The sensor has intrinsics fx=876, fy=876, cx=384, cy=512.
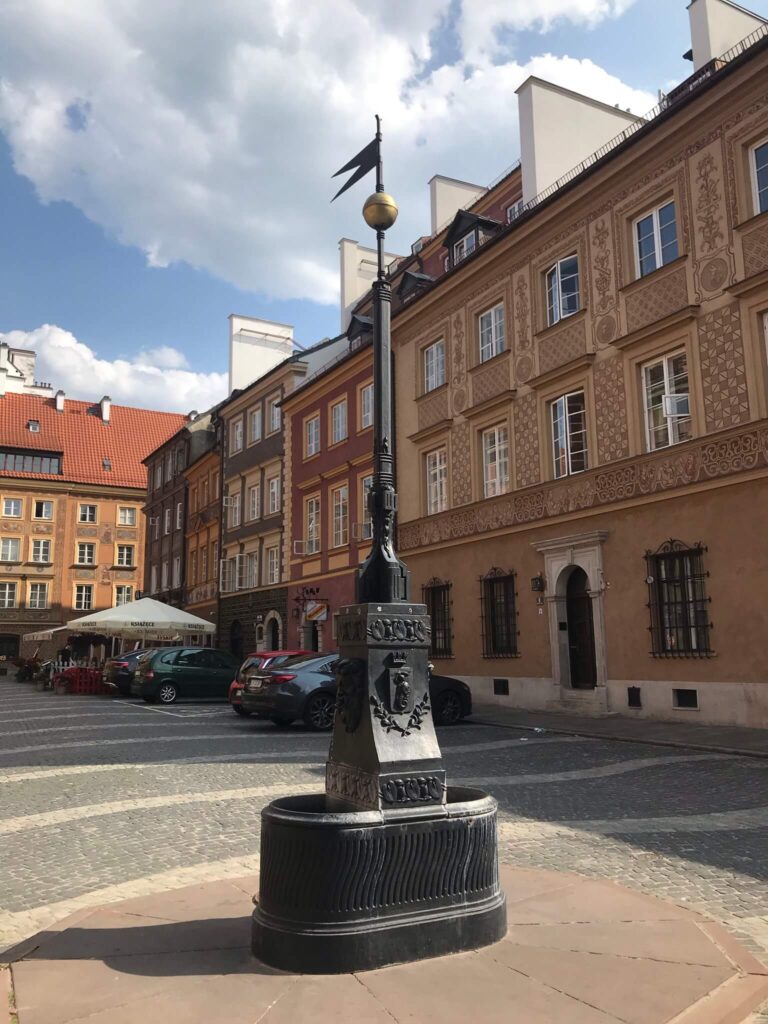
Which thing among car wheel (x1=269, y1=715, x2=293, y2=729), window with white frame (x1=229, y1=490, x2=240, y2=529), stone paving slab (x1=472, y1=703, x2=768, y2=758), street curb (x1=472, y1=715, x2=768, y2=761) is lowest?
street curb (x1=472, y1=715, x2=768, y2=761)

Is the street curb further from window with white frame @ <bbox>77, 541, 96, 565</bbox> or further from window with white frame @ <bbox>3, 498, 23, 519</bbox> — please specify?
window with white frame @ <bbox>3, 498, 23, 519</bbox>

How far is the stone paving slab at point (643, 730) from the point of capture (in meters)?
12.7

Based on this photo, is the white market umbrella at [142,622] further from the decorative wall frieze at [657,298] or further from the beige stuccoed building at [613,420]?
the decorative wall frieze at [657,298]

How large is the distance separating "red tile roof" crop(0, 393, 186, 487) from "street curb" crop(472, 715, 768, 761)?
48.2m

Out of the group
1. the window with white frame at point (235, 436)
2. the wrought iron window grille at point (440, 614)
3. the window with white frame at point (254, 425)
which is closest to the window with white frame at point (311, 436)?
the window with white frame at point (254, 425)

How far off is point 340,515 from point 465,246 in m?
9.80

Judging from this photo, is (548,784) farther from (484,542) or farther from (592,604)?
(484,542)

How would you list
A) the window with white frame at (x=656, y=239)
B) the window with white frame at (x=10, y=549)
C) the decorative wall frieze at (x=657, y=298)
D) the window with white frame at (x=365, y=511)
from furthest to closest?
the window with white frame at (x=10, y=549) → the window with white frame at (x=365, y=511) → the window with white frame at (x=656, y=239) → the decorative wall frieze at (x=657, y=298)

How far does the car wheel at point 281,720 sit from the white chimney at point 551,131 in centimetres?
1400

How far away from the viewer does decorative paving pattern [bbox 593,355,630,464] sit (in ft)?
57.0

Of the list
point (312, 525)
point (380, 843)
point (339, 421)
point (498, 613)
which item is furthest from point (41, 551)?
point (380, 843)

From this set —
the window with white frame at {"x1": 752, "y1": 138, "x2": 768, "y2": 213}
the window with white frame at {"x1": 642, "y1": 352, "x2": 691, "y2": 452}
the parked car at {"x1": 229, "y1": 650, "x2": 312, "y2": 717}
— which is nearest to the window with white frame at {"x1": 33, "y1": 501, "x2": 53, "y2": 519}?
the parked car at {"x1": 229, "y1": 650, "x2": 312, "y2": 717}

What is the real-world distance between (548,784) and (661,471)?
812 centimetres

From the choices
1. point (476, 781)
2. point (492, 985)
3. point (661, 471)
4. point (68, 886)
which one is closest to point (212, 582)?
point (661, 471)
